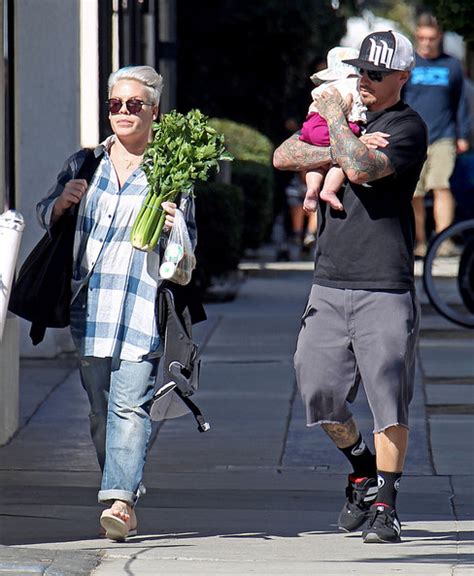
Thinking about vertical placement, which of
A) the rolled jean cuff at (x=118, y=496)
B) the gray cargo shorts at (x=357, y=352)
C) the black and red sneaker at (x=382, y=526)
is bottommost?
the black and red sneaker at (x=382, y=526)

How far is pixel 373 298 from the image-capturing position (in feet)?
20.0

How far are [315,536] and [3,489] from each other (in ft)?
5.11

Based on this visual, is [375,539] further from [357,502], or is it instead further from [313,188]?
[313,188]

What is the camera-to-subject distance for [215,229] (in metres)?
13.1

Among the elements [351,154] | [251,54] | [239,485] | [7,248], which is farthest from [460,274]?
[251,54]

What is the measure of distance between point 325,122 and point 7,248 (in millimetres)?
1429

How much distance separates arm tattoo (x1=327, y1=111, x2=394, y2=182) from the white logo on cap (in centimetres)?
26

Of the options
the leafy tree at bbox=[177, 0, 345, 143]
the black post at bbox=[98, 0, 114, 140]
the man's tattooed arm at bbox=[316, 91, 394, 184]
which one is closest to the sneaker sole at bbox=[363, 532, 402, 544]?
the man's tattooed arm at bbox=[316, 91, 394, 184]

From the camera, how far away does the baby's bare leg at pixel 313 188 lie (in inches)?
242

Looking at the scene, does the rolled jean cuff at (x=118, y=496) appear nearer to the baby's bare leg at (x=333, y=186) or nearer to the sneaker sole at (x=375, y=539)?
the sneaker sole at (x=375, y=539)

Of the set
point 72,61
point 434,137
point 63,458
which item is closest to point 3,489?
point 63,458

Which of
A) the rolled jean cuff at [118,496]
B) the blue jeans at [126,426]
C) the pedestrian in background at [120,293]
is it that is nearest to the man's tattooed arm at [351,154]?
the pedestrian in background at [120,293]

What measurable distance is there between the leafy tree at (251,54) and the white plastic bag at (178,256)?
14352 millimetres

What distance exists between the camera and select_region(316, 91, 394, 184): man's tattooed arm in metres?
5.89
